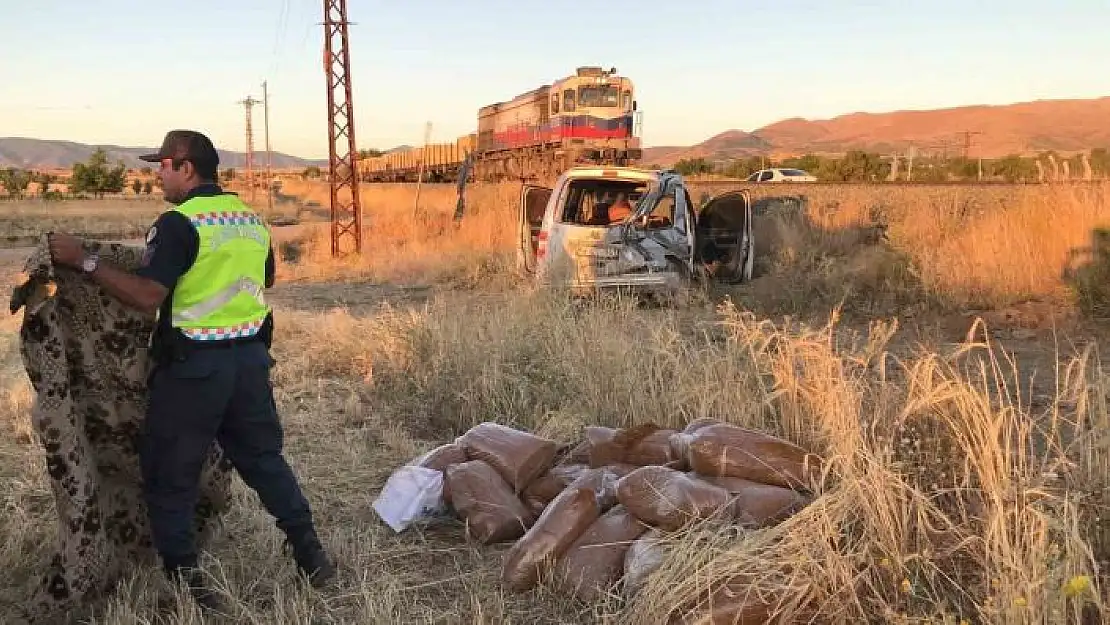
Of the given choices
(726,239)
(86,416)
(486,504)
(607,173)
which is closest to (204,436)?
(86,416)

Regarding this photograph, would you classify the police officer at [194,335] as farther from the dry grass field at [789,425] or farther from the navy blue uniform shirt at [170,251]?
the dry grass field at [789,425]

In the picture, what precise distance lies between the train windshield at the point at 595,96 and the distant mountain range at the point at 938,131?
213 ft

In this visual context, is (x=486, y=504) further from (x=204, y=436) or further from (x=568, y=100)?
(x=568, y=100)

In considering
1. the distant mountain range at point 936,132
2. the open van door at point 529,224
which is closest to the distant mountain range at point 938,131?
the distant mountain range at point 936,132

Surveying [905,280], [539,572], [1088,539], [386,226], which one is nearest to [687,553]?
[539,572]

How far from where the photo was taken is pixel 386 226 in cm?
2231

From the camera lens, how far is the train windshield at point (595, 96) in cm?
2755

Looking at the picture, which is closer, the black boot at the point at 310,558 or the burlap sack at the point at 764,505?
the burlap sack at the point at 764,505

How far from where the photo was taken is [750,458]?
3.30 meters

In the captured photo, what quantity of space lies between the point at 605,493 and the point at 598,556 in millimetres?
404

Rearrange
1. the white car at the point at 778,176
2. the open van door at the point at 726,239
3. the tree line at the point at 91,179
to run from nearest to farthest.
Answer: the open van door at the point at 726,239
the white car at the point at 778,176
the tree line at the point at 91,179

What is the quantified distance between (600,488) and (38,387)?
217cm

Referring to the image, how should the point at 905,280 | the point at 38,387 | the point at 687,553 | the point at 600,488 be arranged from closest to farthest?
the point at 687,553 < the point at 38,387 < the point at 600,488 < the point at 905,280

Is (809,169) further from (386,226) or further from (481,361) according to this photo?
(481,361)
